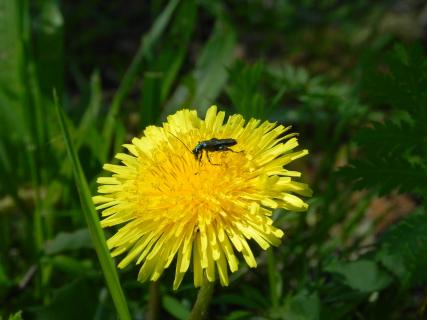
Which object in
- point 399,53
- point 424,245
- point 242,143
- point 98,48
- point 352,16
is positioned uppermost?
point 98,48

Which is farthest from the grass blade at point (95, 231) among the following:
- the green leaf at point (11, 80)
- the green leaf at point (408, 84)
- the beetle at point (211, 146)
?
the green leaf at point (11, 80)

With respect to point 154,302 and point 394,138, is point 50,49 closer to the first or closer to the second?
point 154,302

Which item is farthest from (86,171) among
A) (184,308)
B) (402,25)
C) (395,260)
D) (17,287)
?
(402,25)

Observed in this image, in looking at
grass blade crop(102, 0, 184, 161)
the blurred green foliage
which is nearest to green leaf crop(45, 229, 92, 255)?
the blurred green foliage

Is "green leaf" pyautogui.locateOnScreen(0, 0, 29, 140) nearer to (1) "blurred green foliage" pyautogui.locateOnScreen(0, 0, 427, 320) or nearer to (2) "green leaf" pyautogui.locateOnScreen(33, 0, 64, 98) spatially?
(1) "blurred green foliage" pyautogui.locateOnScreen(0, 0, 427, 320)

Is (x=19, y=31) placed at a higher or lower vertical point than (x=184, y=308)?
higher

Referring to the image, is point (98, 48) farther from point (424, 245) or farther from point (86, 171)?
point (424, 245)

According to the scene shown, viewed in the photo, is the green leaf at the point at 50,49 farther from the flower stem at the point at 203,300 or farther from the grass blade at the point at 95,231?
the flower stem at the point at 203,300
